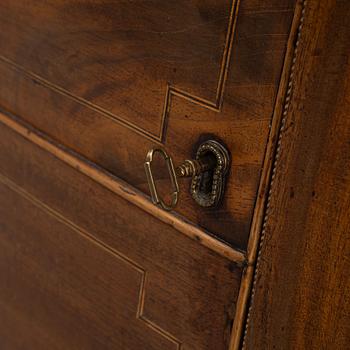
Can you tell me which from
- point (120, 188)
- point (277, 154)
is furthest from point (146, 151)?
point (277, 154)

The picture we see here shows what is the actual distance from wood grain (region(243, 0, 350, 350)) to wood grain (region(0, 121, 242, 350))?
47mm

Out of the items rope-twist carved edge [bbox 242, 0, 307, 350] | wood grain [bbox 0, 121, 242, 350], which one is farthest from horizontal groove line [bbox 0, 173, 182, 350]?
rope-twist carved edge [bbox 242, 0, 307, 350]

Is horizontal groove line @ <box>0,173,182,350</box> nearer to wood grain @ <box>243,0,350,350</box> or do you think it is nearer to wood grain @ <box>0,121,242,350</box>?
wood grain @ <box>0,121,242,350</box>

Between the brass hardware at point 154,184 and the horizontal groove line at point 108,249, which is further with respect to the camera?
the horizontal groove line at point 108,249

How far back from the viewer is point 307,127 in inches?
24.2

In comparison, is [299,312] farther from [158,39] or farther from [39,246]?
[39,246]

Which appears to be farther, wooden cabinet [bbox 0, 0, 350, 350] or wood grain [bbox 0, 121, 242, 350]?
wood grain [bbox 0, 121, 242, 350]

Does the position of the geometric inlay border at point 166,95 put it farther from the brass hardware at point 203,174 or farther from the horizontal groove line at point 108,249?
the horizontal groove line at point 108,249

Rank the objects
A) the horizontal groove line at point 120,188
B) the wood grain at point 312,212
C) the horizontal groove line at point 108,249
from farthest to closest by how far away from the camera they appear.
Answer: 1. the horizontal groove line at point 108,249
2. the horizontal groove line at point 120,188
3. the wood grain at point 312,212

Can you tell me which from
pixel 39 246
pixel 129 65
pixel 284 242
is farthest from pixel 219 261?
pixel 39 246

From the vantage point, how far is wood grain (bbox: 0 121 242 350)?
0.76 metres

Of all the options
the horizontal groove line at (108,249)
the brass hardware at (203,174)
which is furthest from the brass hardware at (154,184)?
the horizontal groove line at (108,249)

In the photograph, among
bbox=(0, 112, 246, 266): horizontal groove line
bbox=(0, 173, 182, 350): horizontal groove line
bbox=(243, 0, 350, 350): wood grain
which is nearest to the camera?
bbox=(243, 0, 350, 350): wood grain

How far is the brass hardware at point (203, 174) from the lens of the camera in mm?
677
